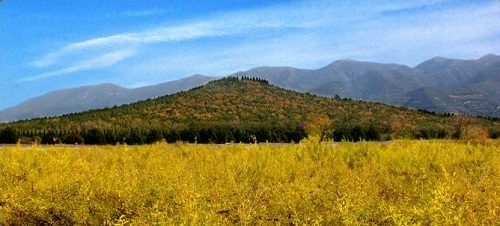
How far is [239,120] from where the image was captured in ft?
237

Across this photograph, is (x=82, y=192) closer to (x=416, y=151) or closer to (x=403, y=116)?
(x=416, y=151)

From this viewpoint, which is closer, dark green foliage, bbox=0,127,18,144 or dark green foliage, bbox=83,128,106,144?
dark green foliage, bbox=0,127,18,144

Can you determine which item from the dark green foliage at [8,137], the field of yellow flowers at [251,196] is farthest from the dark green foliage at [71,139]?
the field of yellow flowers at [251,196]

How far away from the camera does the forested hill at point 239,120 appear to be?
44.9 metres

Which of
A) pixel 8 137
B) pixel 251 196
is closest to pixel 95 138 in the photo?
pixel 8 137

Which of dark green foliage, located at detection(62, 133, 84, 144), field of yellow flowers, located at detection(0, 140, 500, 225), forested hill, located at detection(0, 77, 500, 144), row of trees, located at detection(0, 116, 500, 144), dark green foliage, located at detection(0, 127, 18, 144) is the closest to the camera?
field of yellow flowers, located at detection(0, 140, 500, 225)

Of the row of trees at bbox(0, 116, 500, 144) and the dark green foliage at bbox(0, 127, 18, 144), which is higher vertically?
the dark green foliage at bbox(0, 127, 18, 144)

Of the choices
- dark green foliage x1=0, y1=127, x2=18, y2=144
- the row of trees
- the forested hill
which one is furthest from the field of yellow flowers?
the forested hill

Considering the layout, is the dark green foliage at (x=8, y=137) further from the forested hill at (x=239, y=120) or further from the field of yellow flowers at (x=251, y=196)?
the field of yellow flowers at (x=251, y=196)

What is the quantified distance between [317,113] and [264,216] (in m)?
71.8

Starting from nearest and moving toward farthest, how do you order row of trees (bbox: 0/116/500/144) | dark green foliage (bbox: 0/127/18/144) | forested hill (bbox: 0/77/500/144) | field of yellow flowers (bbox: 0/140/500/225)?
field of yellow flowers (bbox: 0/140/500/225) < dark green foliage (bbox: 0/127/18/144) < row of trees (bbox: 0/116/500/144) < forested hill (bbox: 0/77/500/144)

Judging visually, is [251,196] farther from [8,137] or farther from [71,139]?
[8,137]

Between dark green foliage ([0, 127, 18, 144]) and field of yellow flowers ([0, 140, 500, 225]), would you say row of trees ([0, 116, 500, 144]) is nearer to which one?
dark green foliage ([0, 127, 18, 144])

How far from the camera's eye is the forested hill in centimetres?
4488
